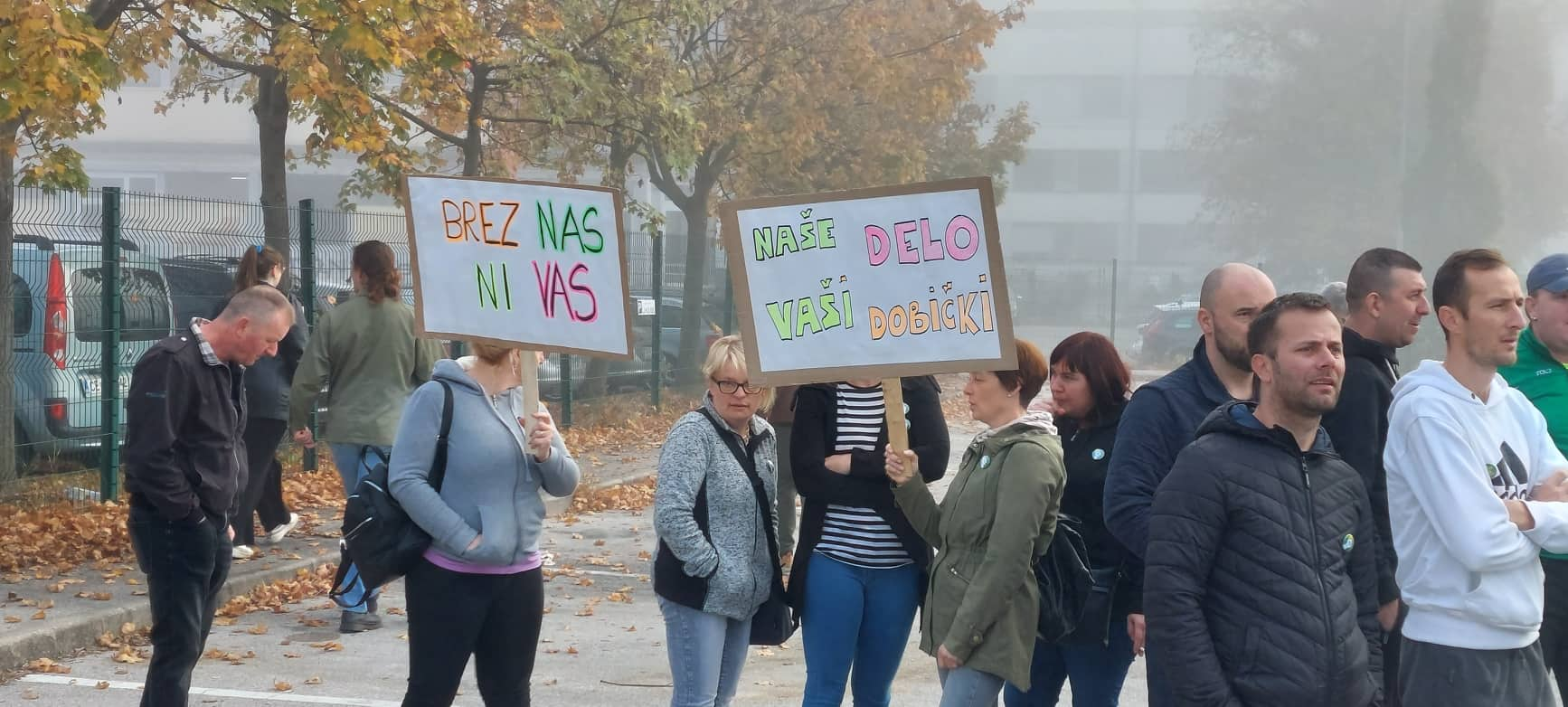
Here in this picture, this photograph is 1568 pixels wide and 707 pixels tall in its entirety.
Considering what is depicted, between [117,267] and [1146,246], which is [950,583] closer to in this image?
[117,267]

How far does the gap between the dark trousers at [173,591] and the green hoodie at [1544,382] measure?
174 inches

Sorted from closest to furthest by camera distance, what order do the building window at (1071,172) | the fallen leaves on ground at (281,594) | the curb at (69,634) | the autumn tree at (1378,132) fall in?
the curb at (69,634) < the fallen leaves on ground at (281,594) < the autumn tree at (1378,132) < the building window at (1071,172)

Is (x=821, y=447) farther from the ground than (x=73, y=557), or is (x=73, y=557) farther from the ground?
(x=821, y=447)

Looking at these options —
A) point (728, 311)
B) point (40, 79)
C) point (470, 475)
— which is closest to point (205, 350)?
point (470, 475)

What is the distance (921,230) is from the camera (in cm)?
479

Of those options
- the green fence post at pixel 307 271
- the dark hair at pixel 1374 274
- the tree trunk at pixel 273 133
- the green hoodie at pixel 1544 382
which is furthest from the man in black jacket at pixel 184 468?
the tree trunk at pixel 273 133

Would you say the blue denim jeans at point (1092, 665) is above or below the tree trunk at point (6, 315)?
below

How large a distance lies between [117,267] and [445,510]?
25.5 ft

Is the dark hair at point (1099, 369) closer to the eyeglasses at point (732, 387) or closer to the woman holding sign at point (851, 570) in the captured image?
the woman holding sign at point (851, 570)

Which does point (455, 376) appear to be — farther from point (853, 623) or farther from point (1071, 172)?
point (1071, 172)

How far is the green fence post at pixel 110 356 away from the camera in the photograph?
37.1ft

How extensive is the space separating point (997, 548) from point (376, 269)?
4.67 meters

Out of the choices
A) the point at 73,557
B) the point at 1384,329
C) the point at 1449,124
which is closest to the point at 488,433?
the point at 1384,329

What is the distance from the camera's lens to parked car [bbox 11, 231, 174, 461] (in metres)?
11.2
